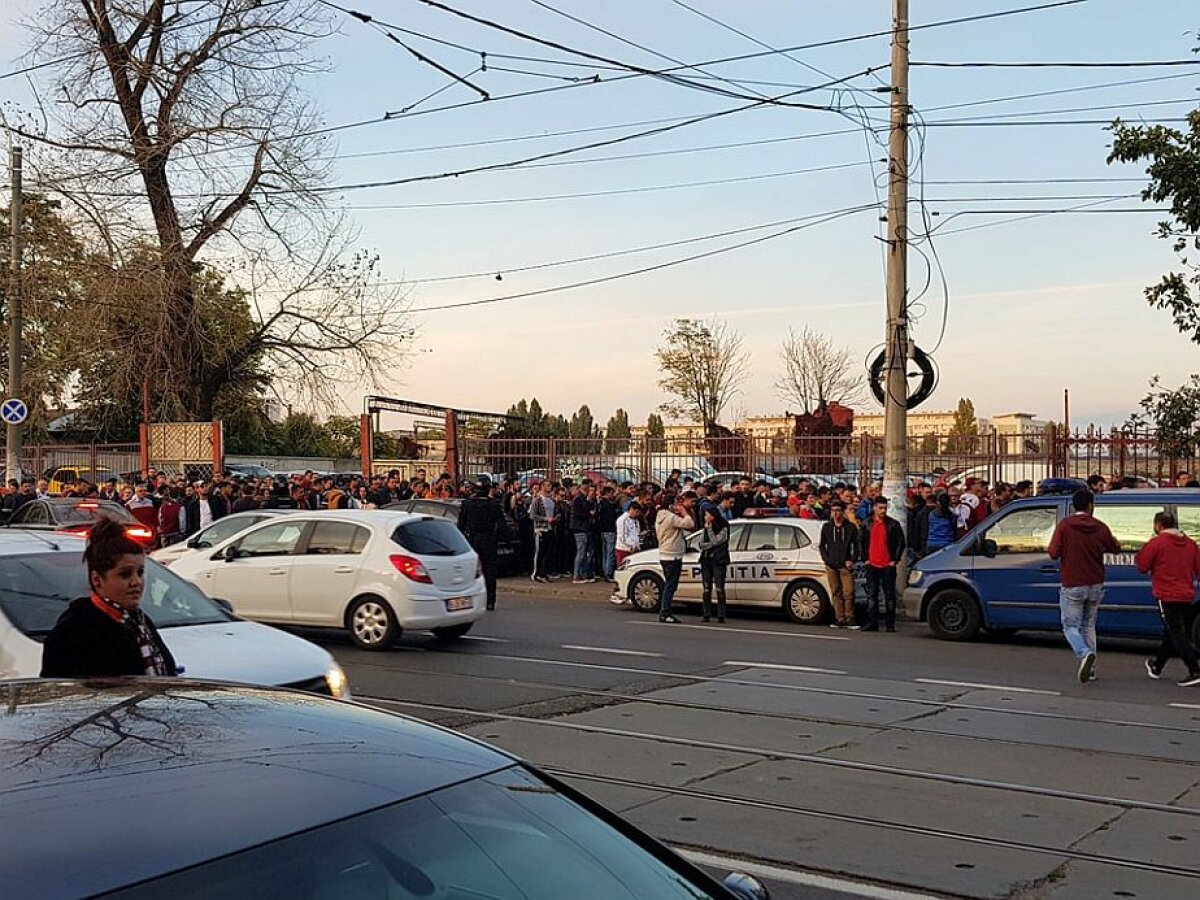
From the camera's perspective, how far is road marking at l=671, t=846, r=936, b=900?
615cm

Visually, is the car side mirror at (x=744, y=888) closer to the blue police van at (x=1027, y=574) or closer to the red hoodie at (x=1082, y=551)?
the red hoodie at (x=1082, y=551)

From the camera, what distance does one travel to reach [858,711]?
431 inches

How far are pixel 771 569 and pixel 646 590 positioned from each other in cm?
198

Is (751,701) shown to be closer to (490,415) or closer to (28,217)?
(490,415)

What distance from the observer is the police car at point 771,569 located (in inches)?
704

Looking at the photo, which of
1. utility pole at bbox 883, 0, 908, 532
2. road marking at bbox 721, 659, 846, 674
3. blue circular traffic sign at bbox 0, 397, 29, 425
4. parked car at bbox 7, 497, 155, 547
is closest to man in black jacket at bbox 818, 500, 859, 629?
utility pole at bbox 883, 0, 908, 532

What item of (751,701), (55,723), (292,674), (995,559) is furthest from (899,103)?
(55,723)

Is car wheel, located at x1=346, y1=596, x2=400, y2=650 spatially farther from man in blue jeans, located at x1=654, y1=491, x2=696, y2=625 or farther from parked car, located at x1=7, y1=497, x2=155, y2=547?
parked car, located at x1=7, y1=497, x2=155, y2=547

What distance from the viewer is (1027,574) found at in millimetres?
15648

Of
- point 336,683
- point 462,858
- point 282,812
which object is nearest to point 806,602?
point 336,683

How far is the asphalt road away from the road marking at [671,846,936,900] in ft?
0.05

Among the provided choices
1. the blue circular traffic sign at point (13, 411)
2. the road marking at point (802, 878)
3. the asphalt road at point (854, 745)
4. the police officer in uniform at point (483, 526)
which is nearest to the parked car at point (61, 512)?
the blue circular traffic sign at point (13, 411)

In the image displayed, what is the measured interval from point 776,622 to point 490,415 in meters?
13.6

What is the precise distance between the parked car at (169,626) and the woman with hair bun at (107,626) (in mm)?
1871
